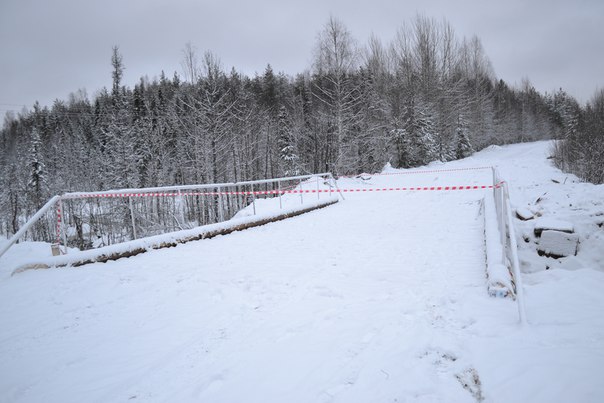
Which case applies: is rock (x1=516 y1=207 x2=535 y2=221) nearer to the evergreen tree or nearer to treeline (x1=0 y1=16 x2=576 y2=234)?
treeline (x1=0 y1=16 x2=576 y2=234)

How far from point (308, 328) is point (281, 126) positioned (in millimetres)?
30217

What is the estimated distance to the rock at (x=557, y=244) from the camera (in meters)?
5.77

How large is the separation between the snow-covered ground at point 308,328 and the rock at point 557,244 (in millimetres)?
190

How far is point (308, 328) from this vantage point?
134 inches

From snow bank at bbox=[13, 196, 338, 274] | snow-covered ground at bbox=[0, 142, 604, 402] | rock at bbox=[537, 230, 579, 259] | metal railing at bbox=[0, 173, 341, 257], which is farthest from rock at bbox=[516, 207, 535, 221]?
snow bank at bbox=[13, 196, 338, 274]

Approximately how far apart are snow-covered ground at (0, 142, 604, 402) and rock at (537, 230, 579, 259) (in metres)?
0.19

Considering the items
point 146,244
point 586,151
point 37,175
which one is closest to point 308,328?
point 146,244

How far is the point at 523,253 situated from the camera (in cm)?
620

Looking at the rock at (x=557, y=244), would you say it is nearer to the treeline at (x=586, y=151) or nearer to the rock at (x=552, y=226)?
the rock at (x=552, y=226)

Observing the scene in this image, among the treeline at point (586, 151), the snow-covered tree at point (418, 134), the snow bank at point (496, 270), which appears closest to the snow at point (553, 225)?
the snow bank at point (496, 270)

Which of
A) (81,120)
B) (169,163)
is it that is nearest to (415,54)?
(169,163)

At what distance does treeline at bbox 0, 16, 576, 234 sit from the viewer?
77.9 feet

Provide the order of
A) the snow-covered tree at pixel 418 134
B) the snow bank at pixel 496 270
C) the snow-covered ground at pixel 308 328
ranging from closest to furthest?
1. the snow-covered ground at pixel 308 328
2. the snow bank at pixel 496 270
3. the snow-covered tree at pixel 418 134

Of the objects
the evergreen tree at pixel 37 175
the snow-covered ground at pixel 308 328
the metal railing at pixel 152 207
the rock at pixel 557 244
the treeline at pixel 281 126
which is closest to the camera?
the snow-covered ground at pixel 308 328
